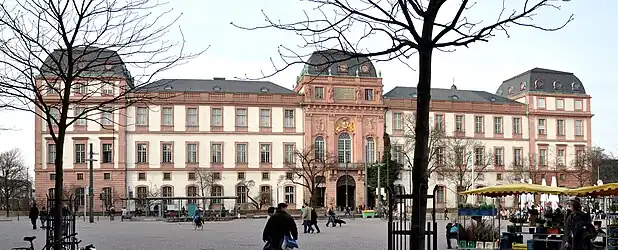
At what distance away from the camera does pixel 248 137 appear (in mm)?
76062

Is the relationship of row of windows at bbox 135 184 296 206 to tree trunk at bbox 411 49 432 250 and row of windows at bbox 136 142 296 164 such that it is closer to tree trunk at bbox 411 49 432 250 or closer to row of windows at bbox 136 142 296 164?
row of windows at bbox 136 142 296 164

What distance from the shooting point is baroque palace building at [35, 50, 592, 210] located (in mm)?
73375

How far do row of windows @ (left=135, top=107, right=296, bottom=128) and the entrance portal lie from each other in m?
7.24

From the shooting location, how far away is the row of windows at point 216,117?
74.7m

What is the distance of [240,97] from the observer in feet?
250

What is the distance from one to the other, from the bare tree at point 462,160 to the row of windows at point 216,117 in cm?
1510

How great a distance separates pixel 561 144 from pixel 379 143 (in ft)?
70.2

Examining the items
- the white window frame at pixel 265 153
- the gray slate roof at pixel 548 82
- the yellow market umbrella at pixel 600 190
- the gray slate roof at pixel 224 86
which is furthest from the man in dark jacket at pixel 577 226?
the gray slate roof at pixel 548 82

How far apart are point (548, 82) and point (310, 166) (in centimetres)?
2863

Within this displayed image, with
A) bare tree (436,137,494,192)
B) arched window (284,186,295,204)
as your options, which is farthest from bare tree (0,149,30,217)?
bare tree (436,137,494,192)

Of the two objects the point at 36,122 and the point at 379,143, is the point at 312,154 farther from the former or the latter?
the point at 36,122

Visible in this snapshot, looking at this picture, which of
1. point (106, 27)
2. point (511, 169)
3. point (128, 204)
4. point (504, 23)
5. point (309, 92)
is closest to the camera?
point (504, 23)

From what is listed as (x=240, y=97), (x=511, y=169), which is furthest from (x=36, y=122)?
(x=511, y=169)

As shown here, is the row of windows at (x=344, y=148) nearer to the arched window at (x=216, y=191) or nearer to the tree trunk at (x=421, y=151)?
the arched window at (x=216, y=191)
